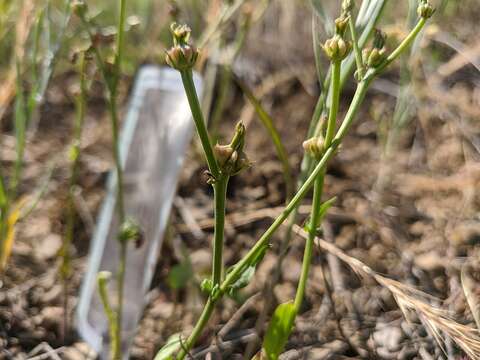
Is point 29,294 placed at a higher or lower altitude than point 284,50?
lower

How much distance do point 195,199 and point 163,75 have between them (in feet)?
1.03

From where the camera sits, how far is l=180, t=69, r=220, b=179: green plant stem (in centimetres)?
49

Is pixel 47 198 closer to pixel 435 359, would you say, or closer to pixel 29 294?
pixel 29 294

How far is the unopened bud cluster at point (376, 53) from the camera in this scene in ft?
1.90

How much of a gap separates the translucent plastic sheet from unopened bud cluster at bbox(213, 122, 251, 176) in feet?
1.45

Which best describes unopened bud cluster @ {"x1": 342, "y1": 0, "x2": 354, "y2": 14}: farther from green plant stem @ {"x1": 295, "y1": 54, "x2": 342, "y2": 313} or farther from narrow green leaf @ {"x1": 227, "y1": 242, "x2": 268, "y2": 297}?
narrow green leaf @ {"x1": 227, "y1": 242, "x2": 268, "y2": 297}

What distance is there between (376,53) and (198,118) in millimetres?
197

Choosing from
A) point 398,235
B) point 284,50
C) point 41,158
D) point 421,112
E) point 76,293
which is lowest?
point 76,293

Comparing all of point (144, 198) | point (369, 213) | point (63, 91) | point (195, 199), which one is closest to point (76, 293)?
point (144, 198)

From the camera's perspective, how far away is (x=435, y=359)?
76 cm

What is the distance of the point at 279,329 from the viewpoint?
0.69 metres

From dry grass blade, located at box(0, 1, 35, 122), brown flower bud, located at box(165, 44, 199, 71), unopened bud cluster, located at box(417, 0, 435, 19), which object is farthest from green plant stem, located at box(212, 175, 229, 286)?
dry grass blade, located at box(0, 1, 35, 122)

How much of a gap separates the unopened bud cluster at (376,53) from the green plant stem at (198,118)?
187 mm

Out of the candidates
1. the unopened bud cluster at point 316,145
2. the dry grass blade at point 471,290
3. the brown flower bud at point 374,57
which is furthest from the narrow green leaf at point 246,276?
the dry grass blade at point 471,290
